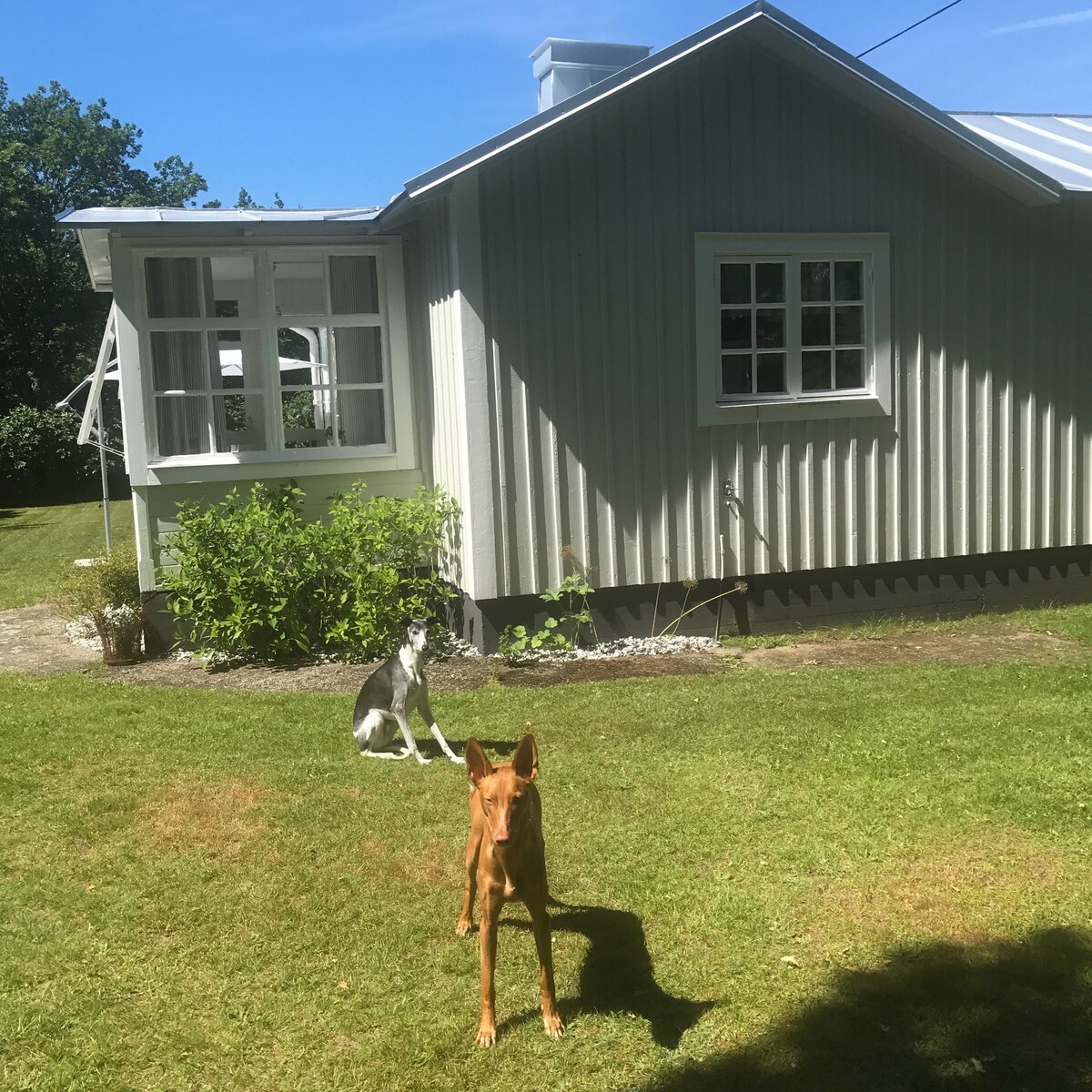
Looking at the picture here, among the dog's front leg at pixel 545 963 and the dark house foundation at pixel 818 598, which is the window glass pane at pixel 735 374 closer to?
the dark house foundation at pixel 818 598

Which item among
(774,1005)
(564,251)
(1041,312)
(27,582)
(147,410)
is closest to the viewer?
(774,1005)

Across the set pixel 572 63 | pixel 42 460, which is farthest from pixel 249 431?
pixel 42 460

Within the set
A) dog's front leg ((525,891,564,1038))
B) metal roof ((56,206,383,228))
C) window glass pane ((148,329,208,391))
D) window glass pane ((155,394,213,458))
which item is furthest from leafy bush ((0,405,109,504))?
dog's front leg ((525,891,564,1038))

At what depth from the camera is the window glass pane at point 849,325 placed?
393 inches

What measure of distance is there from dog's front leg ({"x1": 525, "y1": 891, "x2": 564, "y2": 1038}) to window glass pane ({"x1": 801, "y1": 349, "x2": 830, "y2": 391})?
693 cm

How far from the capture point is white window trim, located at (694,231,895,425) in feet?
31.4

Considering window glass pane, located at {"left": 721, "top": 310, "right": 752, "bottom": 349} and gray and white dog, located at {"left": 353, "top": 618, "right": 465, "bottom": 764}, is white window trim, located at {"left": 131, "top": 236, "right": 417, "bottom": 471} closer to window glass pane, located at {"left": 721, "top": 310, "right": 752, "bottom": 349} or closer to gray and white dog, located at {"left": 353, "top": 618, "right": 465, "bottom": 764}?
window glass pane, located at {"left": 721, "top": 310, "right": 752, "bottom": 349}

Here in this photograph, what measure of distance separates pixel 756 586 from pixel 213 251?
17.2 feet

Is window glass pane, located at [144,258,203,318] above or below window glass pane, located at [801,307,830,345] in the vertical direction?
above

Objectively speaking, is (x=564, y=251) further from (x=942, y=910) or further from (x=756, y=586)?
(x=942, y=910)

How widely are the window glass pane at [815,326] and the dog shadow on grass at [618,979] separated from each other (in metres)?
6.28

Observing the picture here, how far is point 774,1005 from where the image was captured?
4.06 metres

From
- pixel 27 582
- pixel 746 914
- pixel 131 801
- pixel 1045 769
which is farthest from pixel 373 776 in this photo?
pixel 27 582

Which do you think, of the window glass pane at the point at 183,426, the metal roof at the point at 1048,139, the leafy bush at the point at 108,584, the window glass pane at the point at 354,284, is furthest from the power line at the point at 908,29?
the leafy bush at the point at 108,584
